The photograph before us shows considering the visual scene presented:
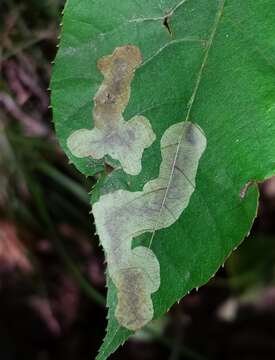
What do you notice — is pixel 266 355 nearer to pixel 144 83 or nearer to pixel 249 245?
pixel 249 245

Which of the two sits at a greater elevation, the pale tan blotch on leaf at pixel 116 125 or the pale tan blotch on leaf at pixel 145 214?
the pale tan blotch on leaf at pixel 116 125

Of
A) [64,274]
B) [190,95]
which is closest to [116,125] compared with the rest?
[190,95]

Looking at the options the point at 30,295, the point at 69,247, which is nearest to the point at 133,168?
the point at 69,247

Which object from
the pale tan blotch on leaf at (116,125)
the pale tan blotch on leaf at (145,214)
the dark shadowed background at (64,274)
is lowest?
the dark shadowed background at (64,274)

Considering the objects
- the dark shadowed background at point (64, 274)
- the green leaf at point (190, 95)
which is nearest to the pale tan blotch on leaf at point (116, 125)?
the green leaf at point (190, 95)

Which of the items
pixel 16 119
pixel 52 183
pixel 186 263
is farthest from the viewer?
pixel 52 183

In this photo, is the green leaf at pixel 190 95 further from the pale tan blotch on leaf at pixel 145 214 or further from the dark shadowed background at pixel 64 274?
the dark shadowed background at pixel 64 274

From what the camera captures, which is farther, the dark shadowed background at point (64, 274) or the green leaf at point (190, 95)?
the dark shadowed background at point (64, 274)
